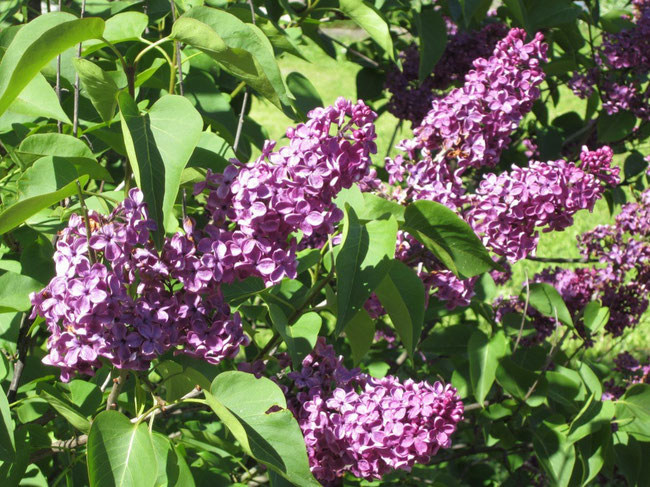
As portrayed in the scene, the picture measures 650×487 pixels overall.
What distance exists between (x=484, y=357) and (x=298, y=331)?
83 cm

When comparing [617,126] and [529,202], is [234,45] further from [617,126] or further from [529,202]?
[617,126]

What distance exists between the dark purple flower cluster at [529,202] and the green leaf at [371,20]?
1.55 ft

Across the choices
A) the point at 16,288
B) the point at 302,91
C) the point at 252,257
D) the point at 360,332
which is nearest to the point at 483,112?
the point at 302,91

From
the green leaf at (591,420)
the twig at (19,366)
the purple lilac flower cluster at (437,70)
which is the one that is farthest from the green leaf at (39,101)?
the purple lilac flower cluster at (437,70)

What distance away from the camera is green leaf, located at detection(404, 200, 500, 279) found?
1.24 metres

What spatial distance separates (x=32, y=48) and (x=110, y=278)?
0.32 m

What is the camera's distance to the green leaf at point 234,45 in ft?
3.34

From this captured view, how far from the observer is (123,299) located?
105cm

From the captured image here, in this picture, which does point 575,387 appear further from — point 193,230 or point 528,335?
point 193,230

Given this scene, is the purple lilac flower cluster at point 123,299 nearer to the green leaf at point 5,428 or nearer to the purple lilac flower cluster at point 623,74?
the green leaf at point 5,428

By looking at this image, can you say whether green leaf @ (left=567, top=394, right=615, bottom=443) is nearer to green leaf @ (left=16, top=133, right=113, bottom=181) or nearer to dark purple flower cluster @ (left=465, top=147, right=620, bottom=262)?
dark purple flower cluster @ (left=465, top=147, right=620, bottom=262)

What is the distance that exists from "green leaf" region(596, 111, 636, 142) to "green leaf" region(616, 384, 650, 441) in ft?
3.46

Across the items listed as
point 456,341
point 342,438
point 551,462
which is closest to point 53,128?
point 342,438

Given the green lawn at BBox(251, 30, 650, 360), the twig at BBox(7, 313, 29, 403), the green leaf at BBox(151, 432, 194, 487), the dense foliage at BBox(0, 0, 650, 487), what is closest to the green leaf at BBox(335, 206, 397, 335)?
the dense foliage at BBox(0, 0, 650, 487)
